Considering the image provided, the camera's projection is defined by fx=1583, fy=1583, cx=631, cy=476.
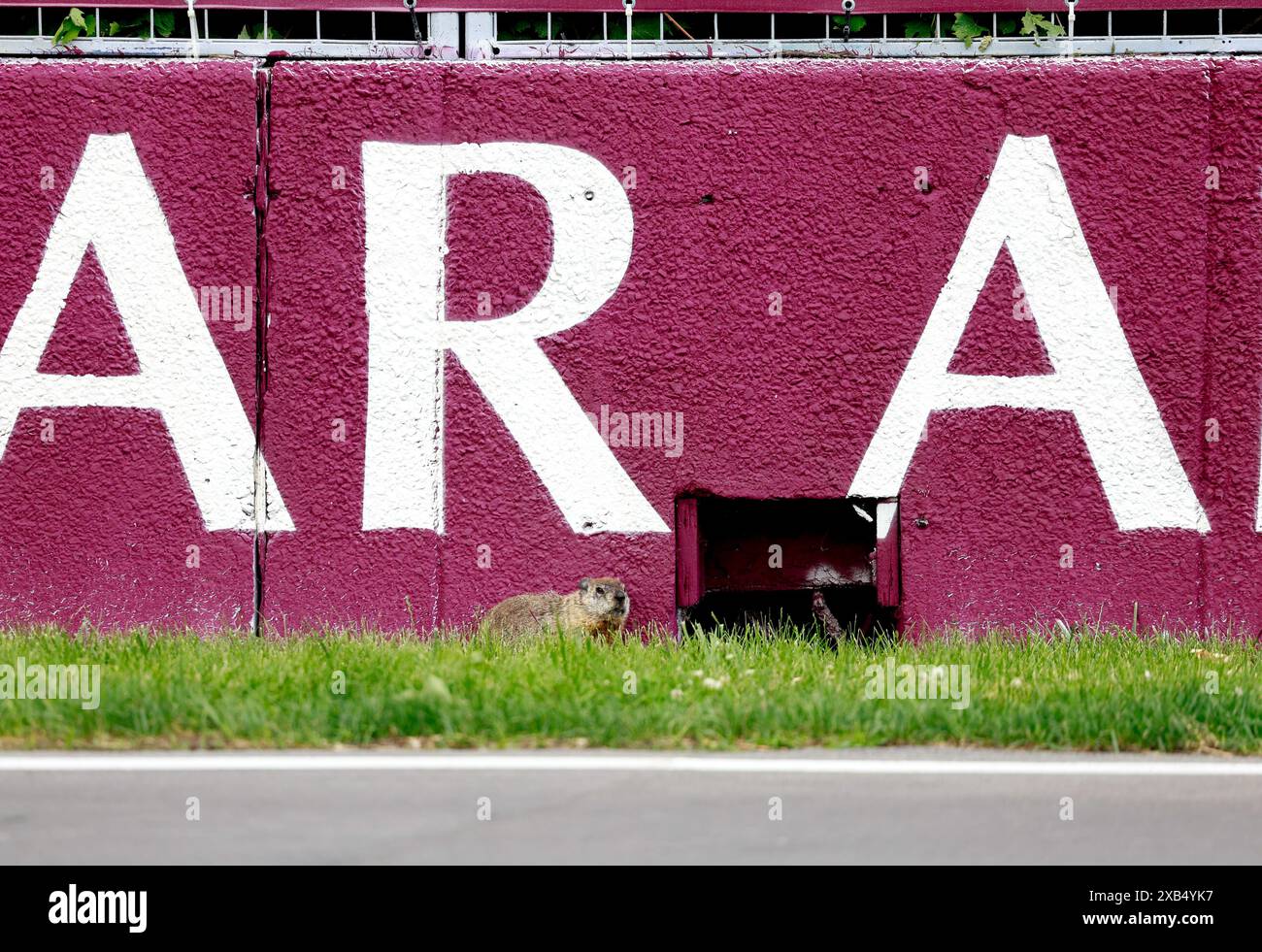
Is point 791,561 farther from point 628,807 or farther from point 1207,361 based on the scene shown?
point 628,807

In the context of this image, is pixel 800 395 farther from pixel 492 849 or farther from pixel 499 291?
pixel 492 849

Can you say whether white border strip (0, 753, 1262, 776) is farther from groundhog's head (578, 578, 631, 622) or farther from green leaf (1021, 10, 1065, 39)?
green leaf (1021, 10, 1065, 39)

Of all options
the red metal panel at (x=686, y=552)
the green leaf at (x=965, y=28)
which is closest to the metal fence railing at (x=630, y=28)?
the green leaf at (x=965, y=28)

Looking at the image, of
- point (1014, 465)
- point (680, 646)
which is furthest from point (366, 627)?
point (1014, 465)

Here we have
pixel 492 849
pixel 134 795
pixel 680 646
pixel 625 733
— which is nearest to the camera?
pixel 492 849

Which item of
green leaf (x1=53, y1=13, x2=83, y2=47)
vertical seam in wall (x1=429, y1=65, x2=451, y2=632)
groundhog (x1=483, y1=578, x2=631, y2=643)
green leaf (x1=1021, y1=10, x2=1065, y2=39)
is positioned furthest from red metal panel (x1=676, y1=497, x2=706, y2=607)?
green leaf (x1=53, y1=13, x2=83, y2=47)

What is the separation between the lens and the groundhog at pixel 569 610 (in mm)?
6707

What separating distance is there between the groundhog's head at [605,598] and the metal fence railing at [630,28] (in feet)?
7.97

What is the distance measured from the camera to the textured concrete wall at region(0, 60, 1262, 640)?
698cm

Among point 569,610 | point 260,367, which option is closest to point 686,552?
point 569,610

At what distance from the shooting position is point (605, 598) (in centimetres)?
685

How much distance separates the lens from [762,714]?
5.06 meters

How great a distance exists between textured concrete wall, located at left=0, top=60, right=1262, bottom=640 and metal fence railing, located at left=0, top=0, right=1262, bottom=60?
27cm

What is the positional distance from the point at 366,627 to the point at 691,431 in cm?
168
